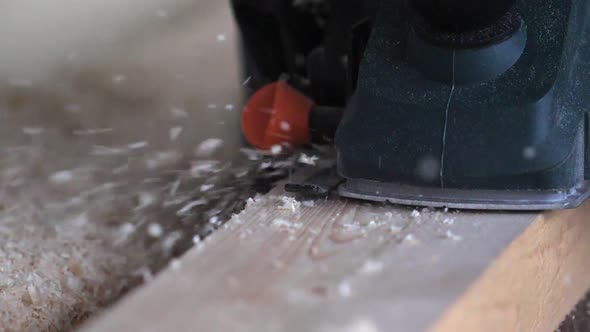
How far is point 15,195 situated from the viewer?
5.74ft

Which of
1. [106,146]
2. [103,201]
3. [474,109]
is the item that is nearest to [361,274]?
[474,109]

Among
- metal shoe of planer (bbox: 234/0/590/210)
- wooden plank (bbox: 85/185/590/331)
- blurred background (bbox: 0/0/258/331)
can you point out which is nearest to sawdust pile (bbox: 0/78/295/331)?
blurred background (bbox: 0/0/258/331)

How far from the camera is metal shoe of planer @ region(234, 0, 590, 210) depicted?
1052 millimetres

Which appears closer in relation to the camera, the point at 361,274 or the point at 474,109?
the point at 361,274

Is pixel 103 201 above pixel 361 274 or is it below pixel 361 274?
below

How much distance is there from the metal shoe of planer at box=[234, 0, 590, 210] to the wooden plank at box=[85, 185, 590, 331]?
0.15 ft

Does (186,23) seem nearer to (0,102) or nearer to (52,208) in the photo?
(0,102)

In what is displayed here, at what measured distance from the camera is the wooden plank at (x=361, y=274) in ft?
2.51

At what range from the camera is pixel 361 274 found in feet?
2.81

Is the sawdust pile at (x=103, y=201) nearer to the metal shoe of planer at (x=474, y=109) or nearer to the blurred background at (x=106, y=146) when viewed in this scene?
the blurred background at (x=106, y=146)

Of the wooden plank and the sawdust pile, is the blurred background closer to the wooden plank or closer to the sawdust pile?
the sawdust pile

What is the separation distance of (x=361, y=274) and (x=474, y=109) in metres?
0.35

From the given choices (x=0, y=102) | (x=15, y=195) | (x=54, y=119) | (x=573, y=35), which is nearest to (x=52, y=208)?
(x=15, y=195)

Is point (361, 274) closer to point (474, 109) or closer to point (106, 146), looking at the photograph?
point (474, 109)
